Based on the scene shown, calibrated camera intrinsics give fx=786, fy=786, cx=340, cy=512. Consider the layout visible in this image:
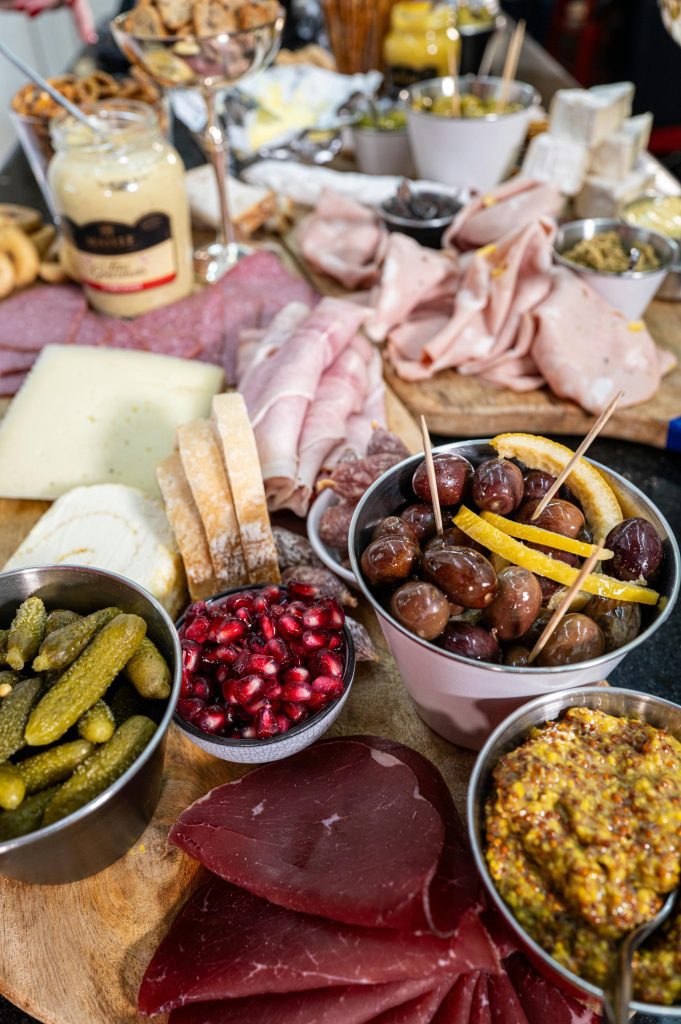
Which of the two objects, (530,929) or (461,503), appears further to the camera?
(461,503)

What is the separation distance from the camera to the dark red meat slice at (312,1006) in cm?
94

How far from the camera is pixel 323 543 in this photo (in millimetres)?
1514

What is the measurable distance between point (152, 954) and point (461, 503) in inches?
31.4

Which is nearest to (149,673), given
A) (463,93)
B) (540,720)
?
(540,720)

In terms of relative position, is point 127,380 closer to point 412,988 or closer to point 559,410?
point 559,410

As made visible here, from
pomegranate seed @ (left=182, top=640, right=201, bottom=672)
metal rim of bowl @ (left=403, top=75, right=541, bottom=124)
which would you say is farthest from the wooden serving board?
metal rim of bowl @ (left=403, top=75, right=541, bottom=124)

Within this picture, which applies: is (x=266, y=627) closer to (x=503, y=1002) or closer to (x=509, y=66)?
Answer: (x=503, y=1002)

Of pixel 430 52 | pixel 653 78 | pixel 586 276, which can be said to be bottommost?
pixel 653 78

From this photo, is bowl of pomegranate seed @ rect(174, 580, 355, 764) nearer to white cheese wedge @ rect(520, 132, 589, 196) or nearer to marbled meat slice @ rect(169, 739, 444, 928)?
marbled meat slice @ rect(169, 739, 444, 928)

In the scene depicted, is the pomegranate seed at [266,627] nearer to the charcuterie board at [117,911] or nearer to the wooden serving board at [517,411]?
the charcuterie board at [117,911]

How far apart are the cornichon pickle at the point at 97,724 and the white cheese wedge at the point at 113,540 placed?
0.37 m

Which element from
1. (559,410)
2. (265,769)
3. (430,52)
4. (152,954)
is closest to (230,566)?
(265,769)

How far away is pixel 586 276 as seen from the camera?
2.11m

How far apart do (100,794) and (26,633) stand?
→ 30 centimetres
